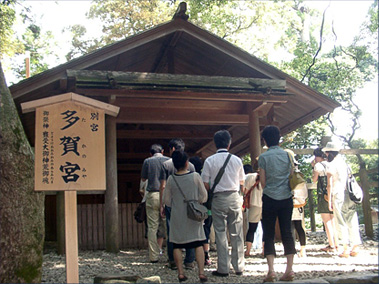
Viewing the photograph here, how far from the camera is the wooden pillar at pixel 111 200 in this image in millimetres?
8280

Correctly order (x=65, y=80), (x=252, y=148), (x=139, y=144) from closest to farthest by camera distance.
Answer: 1. (x=65, y=80)
2. (x=252, y=148)
3. (x=139, y=144)

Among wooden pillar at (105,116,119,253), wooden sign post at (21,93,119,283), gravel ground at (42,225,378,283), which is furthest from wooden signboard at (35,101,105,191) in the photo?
wooden pillar at (105,116,119,253)

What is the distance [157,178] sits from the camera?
6.89 metres

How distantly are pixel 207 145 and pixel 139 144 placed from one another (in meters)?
2.64

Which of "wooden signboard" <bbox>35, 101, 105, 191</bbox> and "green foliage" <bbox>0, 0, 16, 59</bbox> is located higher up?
"green foliage" <bbox>0, 0, 16, 59</bbox>

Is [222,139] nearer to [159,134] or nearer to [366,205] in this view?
[366,205]

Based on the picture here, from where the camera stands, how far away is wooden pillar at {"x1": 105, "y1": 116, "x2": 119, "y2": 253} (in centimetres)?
828

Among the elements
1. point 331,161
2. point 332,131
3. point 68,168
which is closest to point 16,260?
point 68,168

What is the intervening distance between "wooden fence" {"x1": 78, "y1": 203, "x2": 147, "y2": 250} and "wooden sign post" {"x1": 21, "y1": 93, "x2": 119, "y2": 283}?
4550mm

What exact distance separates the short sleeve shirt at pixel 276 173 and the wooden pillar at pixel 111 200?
4136 mm

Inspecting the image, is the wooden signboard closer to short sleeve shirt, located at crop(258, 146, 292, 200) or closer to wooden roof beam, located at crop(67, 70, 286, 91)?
short sleeve shirt, located at crop(258, 146, 292, 200)

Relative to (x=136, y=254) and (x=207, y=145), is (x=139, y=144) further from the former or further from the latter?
(x=136, y=254)

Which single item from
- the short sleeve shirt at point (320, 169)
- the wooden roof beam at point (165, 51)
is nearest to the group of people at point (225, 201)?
the short sleeve shirt at point (320, 169)

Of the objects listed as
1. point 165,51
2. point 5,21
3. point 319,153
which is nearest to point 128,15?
point 5,21
